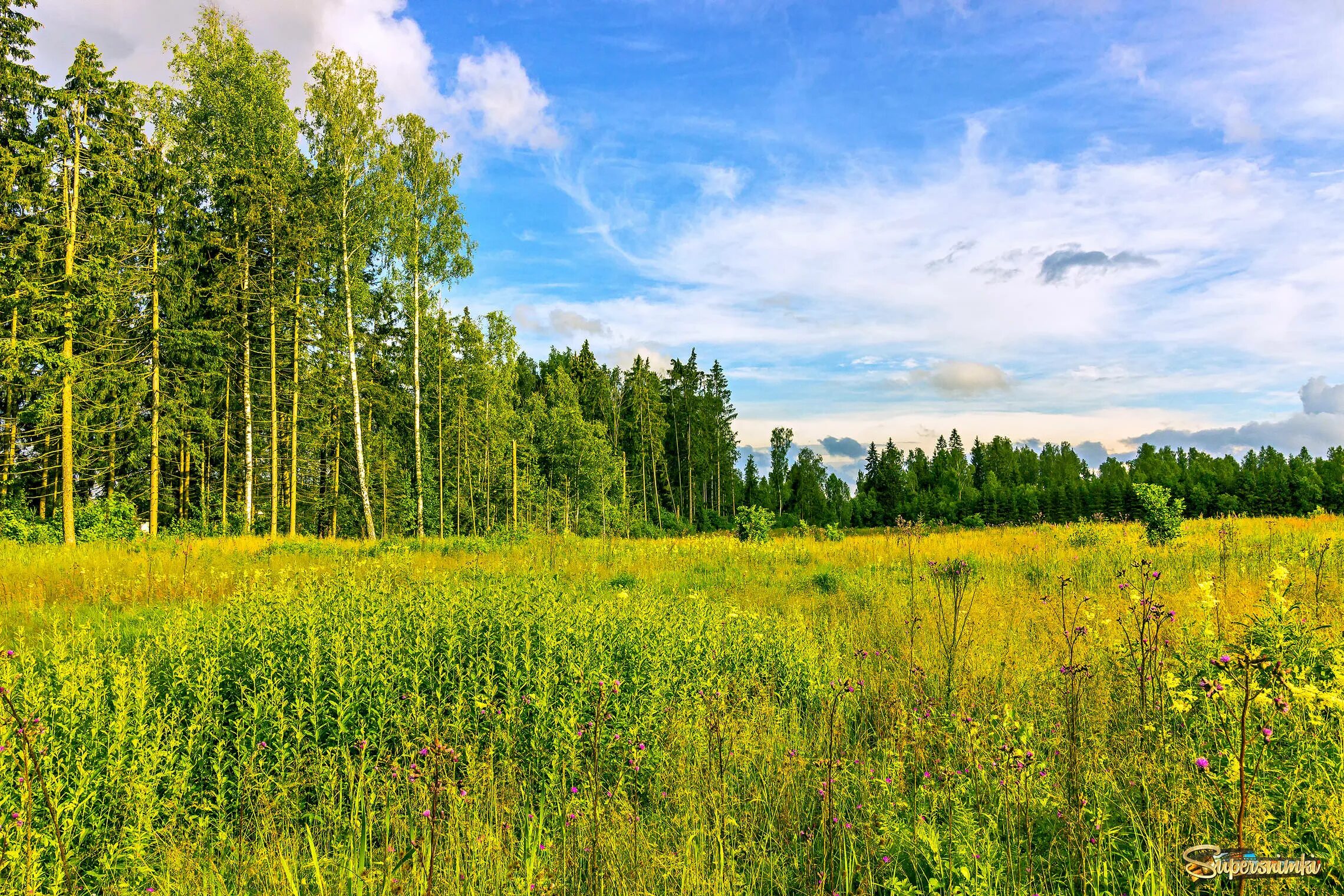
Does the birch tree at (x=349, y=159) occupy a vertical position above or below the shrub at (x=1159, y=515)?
above

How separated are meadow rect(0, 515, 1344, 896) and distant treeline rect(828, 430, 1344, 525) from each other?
33.2m

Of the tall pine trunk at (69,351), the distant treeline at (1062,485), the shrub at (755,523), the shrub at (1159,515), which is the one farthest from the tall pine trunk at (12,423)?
the distant treeline at (1062,485)

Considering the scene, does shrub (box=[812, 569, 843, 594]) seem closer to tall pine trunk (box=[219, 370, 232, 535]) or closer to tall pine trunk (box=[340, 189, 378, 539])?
tall pine trunk (box=[340, 189, 378, 539])

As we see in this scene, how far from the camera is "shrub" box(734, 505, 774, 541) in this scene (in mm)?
17609

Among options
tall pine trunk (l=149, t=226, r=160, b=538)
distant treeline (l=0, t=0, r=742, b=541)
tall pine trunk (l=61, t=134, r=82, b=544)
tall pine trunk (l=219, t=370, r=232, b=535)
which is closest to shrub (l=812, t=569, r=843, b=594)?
distant treeline (l=0, t=0, r=742, b=541)

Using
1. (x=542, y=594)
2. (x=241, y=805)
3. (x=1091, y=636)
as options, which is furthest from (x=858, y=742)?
(x=241, y=805)

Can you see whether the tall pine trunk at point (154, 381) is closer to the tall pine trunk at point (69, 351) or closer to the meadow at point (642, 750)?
the tall pine trunk at point (69, 351)

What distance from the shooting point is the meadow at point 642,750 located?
9.20 feet

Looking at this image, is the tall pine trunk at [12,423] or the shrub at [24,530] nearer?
the shrub at [24,530]

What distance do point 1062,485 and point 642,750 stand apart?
236ft

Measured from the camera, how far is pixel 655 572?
37.3ft

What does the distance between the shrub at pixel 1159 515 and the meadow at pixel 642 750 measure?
787 centimetres

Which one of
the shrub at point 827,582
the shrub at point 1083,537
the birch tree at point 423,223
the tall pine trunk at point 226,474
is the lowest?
the shrub at point 827,582

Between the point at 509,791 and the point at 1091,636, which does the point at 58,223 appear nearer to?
the point at 509,791
